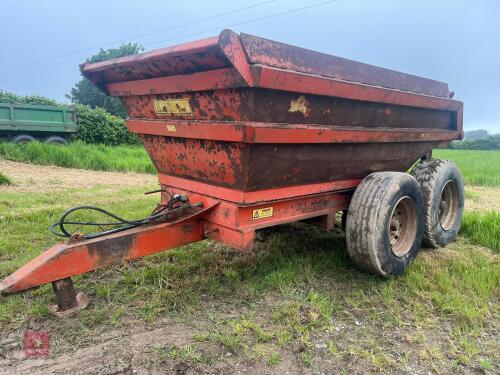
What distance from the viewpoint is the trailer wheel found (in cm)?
336

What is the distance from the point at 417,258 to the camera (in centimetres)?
414

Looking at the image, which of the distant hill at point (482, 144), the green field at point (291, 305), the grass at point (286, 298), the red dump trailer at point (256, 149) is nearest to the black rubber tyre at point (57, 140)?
the green field at point (291, 305)

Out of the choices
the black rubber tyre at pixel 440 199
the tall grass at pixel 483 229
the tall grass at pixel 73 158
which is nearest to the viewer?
the black rubber tyre at pixel 440 199

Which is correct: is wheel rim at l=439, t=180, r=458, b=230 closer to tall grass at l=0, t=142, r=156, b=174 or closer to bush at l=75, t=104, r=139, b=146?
tall grass at l=0, t=142, r=156, b=174

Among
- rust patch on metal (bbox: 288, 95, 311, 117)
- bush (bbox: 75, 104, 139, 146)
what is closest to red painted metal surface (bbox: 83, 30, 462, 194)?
rust patch on metal (bbox: 288, 95, 311, 117)

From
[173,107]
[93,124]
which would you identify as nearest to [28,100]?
[93,124]

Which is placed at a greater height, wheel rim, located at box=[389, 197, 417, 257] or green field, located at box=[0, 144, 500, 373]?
wheel rim, located at box=[389, 197, 417, 257]

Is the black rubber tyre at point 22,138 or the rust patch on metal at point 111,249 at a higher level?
the black rubber tyre at point 22,138

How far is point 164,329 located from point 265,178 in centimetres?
122

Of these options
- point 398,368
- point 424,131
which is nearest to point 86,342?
point 398,368

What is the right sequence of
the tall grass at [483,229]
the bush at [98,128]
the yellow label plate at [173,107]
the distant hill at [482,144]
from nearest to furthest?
the yellow label plate at [173,107] → the tall grass at [483,229] → the bush at [98,128] → the distant hill at [482,144]

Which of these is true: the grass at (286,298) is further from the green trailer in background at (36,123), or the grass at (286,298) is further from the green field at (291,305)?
the green trailer in background at (36,123)

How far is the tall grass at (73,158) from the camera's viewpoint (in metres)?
10.6

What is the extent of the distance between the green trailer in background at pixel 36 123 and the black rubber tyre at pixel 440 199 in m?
12.9
